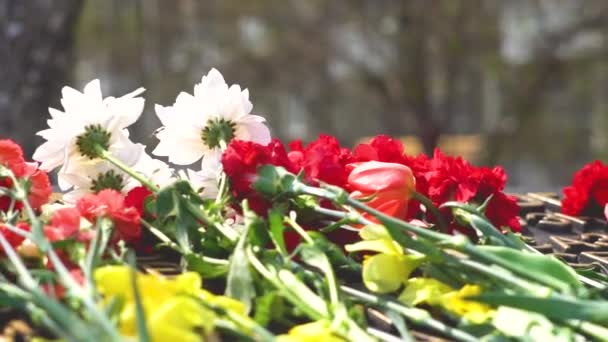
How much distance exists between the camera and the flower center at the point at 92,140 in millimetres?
924

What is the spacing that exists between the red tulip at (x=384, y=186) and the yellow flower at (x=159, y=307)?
29 centimetres

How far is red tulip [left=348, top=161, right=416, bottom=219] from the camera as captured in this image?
2.81 ft

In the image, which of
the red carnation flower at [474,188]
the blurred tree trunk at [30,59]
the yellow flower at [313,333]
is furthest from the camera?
the blurred tree trunk at [30,59]

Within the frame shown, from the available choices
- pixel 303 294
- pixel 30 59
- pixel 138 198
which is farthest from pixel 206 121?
pixel 30 59

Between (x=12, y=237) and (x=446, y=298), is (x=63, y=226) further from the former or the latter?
(x=446, y=298)

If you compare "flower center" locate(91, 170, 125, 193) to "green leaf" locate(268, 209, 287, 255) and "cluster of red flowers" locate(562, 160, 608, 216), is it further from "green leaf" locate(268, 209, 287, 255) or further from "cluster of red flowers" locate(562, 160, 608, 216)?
"cluster of red flowers" locate(562, 160, 608, 216)

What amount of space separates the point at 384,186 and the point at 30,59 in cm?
237

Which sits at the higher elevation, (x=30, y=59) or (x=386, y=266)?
(x=30, y=59)

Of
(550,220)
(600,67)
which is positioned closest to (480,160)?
(600,67)

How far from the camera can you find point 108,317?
0.55 m

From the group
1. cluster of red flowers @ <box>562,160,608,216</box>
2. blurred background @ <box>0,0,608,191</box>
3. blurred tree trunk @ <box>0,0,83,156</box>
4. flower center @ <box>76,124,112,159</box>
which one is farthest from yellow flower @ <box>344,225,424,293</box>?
blurred background @ <box>0,0,608,191</box>

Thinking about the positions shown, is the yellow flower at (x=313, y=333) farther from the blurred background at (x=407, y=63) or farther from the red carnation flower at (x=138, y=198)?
the blurred background at (x=407, y=63)

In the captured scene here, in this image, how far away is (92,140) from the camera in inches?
36.4

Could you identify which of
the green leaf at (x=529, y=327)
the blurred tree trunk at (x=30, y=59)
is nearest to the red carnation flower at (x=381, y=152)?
the green leaf at (x=529, y=327)
